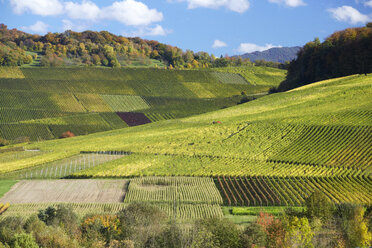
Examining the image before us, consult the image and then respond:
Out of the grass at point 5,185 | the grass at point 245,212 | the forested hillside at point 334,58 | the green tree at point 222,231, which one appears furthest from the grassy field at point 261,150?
the forested hillside at point 334,58

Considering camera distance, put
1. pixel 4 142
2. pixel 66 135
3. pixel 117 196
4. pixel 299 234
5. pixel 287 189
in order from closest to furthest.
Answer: pixel 299 234, pixel 287 189, pixel 117 196, pixel 4 142, pixel 66 135

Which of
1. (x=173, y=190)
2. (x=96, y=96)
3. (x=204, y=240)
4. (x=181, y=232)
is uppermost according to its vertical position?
(x=96, y=96)

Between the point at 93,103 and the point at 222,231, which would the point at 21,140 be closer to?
the point at 93,103

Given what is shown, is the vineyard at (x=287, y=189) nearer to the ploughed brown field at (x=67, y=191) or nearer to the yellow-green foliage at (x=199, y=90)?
the ploughed brown field at (x=67, y=191)

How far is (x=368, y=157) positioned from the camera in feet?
189

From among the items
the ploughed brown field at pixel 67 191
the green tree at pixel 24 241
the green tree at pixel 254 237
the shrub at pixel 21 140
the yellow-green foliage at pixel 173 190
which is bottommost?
the yellow-green foliage at pixel 173 190

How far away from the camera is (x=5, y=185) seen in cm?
5481

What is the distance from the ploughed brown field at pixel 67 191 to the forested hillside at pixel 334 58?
249 ft

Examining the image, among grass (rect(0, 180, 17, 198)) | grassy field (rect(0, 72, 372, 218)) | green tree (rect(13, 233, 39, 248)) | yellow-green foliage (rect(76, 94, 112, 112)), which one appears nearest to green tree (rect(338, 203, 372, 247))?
grassy field (rect(0, 72, 372, 218))

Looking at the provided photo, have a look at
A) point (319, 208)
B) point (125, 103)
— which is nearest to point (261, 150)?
point (319, 208)

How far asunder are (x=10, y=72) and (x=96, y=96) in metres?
27.0

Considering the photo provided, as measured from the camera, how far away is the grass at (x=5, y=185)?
5228 cm

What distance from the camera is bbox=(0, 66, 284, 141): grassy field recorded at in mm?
97812

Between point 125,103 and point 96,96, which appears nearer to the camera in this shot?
point 125,103
